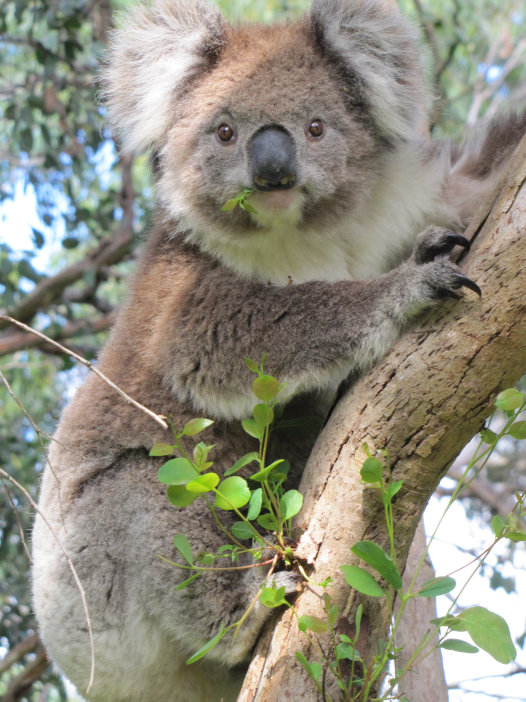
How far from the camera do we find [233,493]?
6.02 ft

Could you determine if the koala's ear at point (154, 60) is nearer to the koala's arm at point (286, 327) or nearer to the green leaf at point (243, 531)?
the koala's arm at point (286, 327)

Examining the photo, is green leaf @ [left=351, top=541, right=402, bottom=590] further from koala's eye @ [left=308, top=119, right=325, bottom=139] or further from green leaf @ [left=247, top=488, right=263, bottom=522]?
koala's eye @ [left=308, top=119, right=325, bottom=139]

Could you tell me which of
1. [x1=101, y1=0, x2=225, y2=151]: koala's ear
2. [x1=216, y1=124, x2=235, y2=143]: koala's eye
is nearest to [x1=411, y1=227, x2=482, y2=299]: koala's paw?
[x1=216, y1=124, x2=235, y2=143]: koala's eye

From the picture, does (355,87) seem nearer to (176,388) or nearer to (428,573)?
(176,388)

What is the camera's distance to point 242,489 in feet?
6.01

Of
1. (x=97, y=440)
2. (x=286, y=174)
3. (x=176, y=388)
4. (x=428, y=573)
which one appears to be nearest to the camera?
(x=286, y=174)

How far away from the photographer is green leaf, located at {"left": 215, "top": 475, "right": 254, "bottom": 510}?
1825 millimetres

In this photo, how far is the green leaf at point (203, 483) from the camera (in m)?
1.77

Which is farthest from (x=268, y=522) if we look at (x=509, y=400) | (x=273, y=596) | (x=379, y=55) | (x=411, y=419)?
(x=379, y=55)

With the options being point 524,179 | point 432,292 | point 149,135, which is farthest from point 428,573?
point 149,135

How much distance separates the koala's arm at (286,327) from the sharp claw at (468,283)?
0.07m

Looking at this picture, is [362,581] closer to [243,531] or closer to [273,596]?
[273,596]

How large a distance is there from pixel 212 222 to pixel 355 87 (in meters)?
0.70

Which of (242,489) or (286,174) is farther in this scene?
(286,174)
